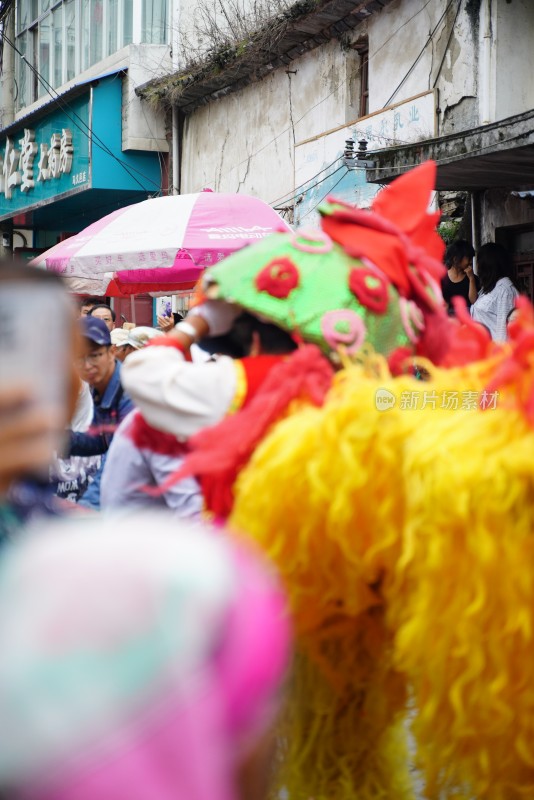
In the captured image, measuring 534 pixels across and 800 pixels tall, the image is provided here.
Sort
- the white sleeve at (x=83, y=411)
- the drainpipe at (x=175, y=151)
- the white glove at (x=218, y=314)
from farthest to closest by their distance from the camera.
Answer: the drainpipe at (x=175, y=151) < the white sleeve at (x=83, y=411) < the white glove at (x=218, y=314)

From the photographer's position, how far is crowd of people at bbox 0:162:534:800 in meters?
0.81

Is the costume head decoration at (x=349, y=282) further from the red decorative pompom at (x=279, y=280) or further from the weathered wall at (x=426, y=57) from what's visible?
the weathered wall at (x=426, y=57)

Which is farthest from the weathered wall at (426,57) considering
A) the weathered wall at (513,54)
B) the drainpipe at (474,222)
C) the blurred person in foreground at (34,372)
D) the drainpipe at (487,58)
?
the blurred person in foreground at (34,372)

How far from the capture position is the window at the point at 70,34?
15.5m

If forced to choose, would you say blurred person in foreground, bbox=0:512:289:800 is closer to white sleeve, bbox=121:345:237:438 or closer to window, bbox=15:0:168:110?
white sleeve, bbox=121:345:237:438

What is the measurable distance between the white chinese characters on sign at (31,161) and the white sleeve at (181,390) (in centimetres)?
1428

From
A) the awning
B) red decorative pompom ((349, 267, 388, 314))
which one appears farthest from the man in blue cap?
the awning

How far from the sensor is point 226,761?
86 cm

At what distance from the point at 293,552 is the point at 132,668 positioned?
3.82ft

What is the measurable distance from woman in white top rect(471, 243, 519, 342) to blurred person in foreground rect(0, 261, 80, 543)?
6.57m

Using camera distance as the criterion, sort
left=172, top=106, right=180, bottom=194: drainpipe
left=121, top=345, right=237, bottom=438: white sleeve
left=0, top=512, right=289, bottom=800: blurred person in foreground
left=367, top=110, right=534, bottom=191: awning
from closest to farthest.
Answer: left=0, top=512, right=289, bottom=800: blurred person in foreground → left=121, top=345, right=237, bottom=438: white sleeve → left=367, top=110, right=534, bottom=191: awning → left=172, top=106, right=180, bottom=194: drainpipe

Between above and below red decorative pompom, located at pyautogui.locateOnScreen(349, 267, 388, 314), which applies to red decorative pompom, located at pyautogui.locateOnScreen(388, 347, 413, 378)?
below

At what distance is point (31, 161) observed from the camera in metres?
17.4

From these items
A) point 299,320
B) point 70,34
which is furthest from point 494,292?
point 70,34
